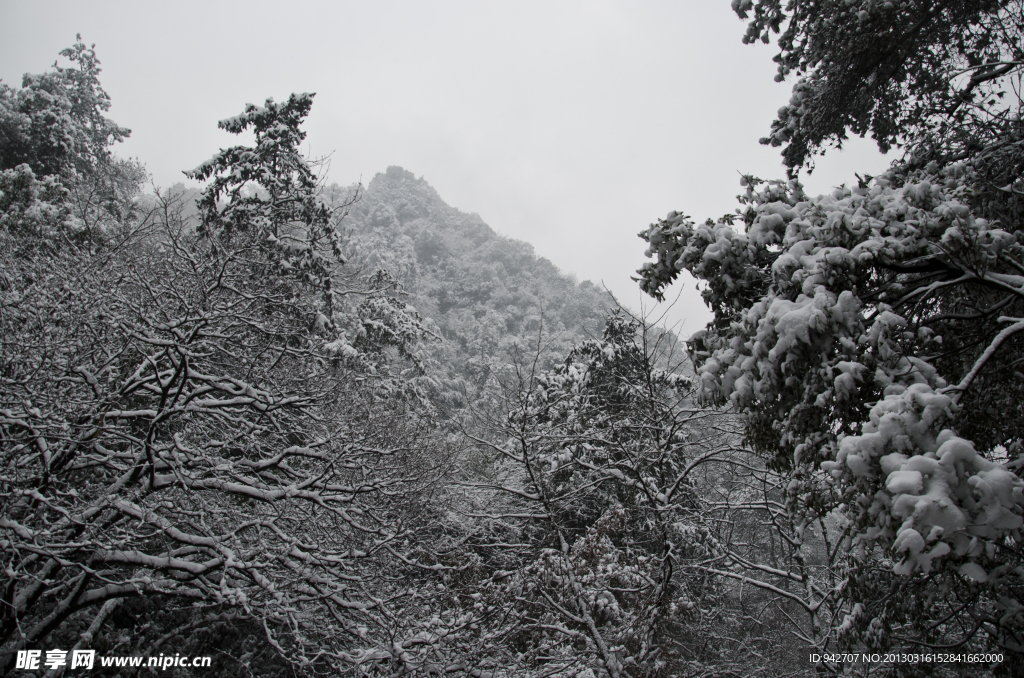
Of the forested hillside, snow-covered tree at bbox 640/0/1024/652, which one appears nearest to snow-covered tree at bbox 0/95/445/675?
snow-covered tree at bbox 640/0/1024/652

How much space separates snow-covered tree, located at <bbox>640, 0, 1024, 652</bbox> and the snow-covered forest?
2 cm

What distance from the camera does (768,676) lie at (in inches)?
256

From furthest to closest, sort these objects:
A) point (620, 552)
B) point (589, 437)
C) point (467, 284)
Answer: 1. point (467, 284)
2. point (620, 552)
3. point (589, 437)

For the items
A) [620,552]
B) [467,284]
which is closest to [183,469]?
[620,552]

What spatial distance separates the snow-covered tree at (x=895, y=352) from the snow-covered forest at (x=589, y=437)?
0.08 feet

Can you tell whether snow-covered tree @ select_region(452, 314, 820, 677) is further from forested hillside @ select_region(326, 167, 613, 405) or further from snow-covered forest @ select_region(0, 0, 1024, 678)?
forested hillside @ select_region(326, 167, 613, 405)

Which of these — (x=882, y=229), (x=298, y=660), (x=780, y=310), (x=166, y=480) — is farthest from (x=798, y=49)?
(x=298, y=660)

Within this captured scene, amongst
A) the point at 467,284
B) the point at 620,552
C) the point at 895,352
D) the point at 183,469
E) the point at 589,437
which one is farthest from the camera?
the point at 467,284

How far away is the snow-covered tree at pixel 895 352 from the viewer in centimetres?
231

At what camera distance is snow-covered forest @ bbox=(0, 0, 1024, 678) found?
3.01 meters

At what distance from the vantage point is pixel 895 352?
2861mm

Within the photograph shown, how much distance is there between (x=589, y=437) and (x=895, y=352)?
4.93 metres

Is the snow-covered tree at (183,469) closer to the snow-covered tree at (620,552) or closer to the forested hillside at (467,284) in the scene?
the snow-covered tree at (620,552)

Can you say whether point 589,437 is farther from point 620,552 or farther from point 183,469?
point 183,469
